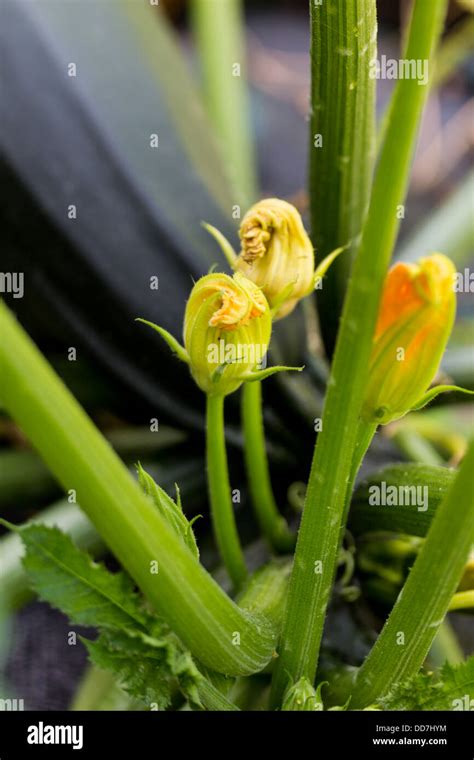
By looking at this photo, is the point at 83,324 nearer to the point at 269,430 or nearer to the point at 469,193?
the point at 269,430

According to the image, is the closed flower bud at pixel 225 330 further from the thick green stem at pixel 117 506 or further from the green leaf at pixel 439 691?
the green leaf at pixel 439 691

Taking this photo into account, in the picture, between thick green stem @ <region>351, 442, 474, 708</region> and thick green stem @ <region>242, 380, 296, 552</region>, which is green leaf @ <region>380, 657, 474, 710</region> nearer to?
thick green stem @ <region>351, 442, 474, 708</region>

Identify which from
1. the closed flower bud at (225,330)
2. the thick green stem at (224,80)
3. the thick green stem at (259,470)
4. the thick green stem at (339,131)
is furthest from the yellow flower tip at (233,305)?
the thick green stem at (224,80)

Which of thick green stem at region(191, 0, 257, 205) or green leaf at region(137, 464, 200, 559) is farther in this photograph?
thick green stem at region(191, 0, 257, 205)

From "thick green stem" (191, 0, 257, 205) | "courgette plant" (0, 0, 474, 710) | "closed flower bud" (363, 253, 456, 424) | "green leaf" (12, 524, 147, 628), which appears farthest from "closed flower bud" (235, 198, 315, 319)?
"thick green stem" (191, 0, 257, 205)

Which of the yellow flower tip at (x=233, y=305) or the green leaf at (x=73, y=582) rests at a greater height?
the yellow flower tip at (x=233, y=305)

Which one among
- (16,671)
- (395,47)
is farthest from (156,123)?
(395,47)

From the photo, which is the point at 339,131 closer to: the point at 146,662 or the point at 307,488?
the point at 307,488
